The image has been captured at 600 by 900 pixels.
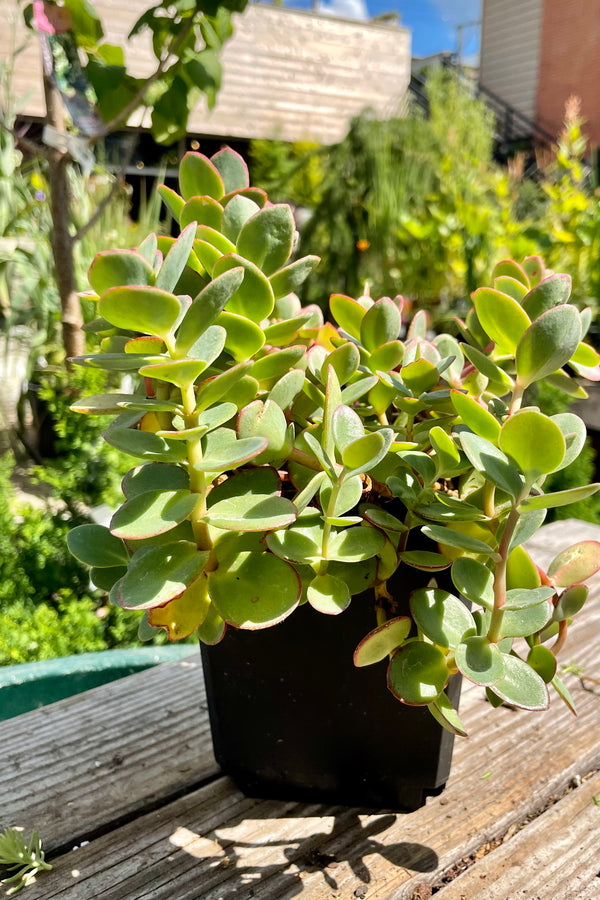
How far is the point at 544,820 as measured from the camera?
0.48 m

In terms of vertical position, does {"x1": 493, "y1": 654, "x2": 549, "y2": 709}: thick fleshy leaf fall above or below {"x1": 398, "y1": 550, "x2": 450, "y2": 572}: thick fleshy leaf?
below

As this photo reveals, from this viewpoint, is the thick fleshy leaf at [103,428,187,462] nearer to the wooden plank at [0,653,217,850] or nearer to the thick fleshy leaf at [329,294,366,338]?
the thick fleshy leaf at [329,294,366,338]

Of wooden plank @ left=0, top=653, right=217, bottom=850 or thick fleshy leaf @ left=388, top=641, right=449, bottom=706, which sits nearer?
thick fleshy leaf @ left=388, top=641, right=449, bottom=706

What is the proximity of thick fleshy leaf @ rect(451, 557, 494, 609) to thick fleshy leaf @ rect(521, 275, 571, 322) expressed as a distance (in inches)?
5.9

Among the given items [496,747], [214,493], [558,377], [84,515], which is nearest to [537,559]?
[496,747]

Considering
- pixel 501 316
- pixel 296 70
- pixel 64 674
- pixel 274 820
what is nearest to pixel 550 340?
pixel 501 316

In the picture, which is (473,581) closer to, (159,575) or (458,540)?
(458,540)

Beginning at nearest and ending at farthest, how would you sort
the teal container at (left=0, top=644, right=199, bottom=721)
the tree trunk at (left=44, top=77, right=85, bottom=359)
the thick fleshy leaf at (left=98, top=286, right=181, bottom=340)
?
the thick fleshy leaf at (left=98, top=286, right=181, bottom=340), the teal container at (left=0, top=644, right=199, bottom=721), the tree trunk at (left=44, top=77, right=85, bottom=359)

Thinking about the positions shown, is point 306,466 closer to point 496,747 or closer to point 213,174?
point 213,174

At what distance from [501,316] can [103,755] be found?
1.49 feet

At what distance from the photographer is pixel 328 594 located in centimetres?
38

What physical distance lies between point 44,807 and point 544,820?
353mm

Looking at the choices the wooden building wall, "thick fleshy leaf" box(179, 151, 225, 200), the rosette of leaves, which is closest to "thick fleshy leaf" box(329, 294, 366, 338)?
the rosette of leaves

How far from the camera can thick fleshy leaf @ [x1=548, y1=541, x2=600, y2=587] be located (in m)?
0.44
